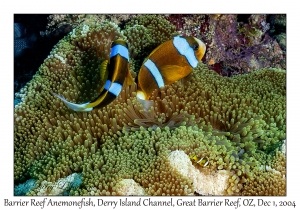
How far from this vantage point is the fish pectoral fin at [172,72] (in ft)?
7.12

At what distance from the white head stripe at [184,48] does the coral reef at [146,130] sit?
0.51 feet

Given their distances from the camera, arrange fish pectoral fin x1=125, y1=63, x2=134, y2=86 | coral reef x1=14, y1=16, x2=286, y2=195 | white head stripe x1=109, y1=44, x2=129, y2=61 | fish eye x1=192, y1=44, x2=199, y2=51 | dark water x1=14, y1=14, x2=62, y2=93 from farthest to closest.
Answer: dark water x1=14, y1=14, x2=62, y2=93 < fish eye x1=192, y1=44, x2=199, y2=51 < fish pectoral fin x1=125, y1=63, x2=134, y2=86 < white head stripe x1=109, y1=44, x2=129, y2=61 < coral reef x1=14, y1=16, x2=286, y2=195

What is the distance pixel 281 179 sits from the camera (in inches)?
72.7

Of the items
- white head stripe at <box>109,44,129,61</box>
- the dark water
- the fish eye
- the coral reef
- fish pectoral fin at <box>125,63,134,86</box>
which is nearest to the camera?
the coral reef

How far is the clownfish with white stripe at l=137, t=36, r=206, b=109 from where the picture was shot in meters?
2.15

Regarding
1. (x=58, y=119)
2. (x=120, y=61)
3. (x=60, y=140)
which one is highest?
(x=120, y=61)

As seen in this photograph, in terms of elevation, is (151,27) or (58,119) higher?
(151,27)

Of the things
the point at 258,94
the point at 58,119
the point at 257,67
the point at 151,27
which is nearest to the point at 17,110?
the point at 58,119

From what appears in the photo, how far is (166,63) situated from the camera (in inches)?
85.6

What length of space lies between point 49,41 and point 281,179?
234 centimetres

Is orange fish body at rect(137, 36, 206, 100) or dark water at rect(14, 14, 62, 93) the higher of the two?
dark water at rect(14, 14, 62, 93)

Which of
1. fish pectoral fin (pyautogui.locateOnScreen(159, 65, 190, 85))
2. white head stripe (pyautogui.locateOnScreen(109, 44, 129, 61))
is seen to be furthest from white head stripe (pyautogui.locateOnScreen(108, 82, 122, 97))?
fish pectoral fin (pyautogui.locateOnScreen(159, 65, 190, 85))

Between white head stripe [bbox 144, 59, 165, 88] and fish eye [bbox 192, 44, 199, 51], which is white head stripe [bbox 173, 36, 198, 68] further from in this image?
white head stripe [bbox 144, 59, 165, 88]
